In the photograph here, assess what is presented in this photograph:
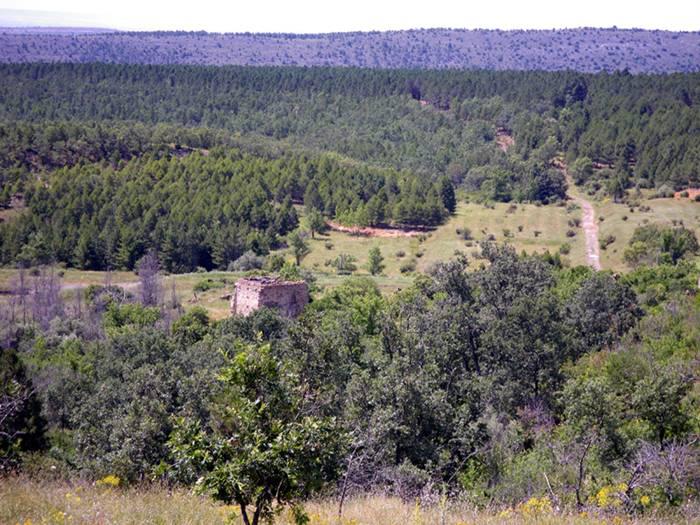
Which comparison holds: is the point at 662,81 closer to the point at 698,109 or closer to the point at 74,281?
the point at 698,109

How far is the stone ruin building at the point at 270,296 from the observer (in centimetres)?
4584

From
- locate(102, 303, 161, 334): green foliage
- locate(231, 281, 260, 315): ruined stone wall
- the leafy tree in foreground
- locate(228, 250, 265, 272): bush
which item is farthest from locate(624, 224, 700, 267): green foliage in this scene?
the leafy tree in foreground

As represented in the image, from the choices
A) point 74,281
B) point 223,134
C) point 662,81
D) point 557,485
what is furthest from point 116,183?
point 662,81

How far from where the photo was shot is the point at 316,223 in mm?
74938

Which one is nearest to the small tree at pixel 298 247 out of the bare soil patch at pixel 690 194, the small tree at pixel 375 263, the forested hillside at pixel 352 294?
the forested hillside at pixel 352 294

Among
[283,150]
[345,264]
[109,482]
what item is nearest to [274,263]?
[345,264]

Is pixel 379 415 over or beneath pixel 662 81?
beneath

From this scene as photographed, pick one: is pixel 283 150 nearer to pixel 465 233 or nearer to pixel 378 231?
pixel 378 231

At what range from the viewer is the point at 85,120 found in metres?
114

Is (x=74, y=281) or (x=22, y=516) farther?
(x=74, y=281)

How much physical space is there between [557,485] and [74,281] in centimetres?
5405

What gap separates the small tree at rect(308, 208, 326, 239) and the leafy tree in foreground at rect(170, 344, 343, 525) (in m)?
66.6

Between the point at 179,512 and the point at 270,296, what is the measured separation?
36.9m

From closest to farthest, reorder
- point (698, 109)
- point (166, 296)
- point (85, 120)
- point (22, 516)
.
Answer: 1. point (22, 516)
2. point (166, 296)
3. point (698, 109)
4. point (85, 120)
